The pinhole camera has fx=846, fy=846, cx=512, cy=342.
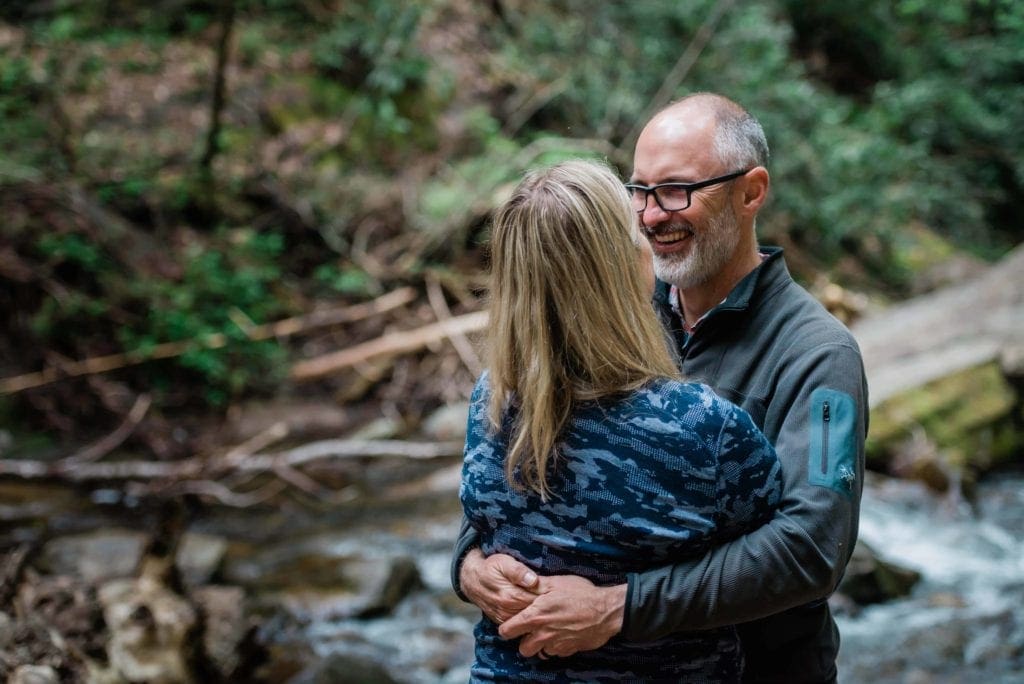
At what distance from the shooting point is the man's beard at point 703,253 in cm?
205

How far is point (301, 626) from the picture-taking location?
15.9 ft

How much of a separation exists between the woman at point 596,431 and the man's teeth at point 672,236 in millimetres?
476

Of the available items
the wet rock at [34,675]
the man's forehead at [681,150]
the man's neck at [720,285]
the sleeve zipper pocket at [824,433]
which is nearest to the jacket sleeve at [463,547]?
the sleeve zipper pocket at [824,433]

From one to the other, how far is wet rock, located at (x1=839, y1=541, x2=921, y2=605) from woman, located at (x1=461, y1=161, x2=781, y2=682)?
3.61 meters

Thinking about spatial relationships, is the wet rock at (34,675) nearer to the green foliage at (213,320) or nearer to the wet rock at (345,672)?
the wet rock at (345,672)

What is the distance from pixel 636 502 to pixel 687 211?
2.76 feet

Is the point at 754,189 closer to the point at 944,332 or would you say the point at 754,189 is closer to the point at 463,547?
the point at 463,547

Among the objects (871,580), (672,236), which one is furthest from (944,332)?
(672,236)

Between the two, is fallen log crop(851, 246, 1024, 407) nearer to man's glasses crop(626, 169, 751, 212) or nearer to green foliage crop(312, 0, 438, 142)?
man's glasses crop(626, 169, 751, 212)

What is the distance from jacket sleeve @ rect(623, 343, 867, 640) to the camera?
151 centimetres

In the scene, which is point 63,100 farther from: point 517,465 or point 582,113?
point 517,465

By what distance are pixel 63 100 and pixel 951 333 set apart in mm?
9400

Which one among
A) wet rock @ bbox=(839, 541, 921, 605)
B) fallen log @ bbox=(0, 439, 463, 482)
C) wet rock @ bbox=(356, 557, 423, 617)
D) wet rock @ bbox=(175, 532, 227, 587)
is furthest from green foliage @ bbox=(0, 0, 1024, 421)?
wet rock @ bbox=(356, 557, 423, 617)

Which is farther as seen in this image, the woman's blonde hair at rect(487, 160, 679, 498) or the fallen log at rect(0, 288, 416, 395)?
the fallen log at rect(0, 288, 416, 395)
